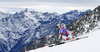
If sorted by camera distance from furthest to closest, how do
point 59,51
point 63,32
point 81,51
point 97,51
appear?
1. point 63,32
2. point 59,51
3. point 81,51
4. point 97,51

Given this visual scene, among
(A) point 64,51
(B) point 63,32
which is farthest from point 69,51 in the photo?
(B) point 63,32

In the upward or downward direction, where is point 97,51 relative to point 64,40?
upward

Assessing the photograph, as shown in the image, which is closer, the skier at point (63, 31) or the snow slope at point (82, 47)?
the snow slope at point (82, 47)

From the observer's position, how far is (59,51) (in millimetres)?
17438

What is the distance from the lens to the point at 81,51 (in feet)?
49.7

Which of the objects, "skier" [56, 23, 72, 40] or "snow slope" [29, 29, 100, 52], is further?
"skier" [56, 23, 72, 40]

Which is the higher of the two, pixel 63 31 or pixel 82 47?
pixel 82 47

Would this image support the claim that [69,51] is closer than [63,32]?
Yes

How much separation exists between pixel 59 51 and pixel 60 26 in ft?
27.6

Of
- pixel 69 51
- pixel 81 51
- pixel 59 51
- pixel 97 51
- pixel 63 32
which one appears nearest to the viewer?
pixel 97 51

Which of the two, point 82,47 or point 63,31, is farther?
point 63,31

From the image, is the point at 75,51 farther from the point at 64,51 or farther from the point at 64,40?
the point at 64,40

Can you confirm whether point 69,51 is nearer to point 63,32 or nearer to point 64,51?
point 64,51

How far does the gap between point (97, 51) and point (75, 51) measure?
201 cm
